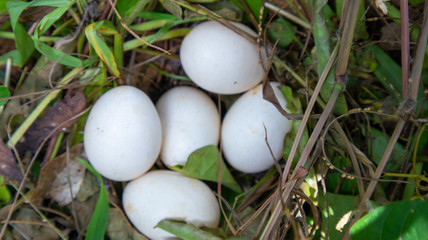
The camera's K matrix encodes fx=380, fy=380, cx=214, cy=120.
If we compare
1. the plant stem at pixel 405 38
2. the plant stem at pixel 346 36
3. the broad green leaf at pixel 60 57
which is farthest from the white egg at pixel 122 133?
the plant stem at pixel 405 38

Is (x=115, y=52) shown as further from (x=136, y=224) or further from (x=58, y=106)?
(x=136, y=224)

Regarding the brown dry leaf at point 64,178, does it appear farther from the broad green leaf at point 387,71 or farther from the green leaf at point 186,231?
the broad green leaf at point 387,71

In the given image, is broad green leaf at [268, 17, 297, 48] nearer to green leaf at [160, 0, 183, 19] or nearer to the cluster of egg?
the cluster of egg

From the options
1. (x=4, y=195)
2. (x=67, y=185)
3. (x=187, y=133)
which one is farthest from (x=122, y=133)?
(x=4, y=195)

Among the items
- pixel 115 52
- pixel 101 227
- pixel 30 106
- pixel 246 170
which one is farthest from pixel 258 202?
pixel 30 106

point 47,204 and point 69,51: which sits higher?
point 69,51

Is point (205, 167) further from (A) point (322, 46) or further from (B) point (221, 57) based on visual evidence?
(A) point (322, 46)
